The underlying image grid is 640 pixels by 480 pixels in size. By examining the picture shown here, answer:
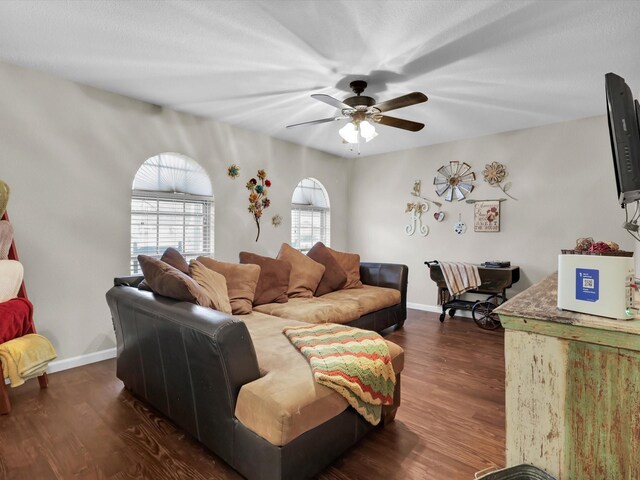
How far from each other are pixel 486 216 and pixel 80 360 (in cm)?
465

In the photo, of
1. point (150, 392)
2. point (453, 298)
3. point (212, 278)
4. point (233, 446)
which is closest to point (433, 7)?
point (212, 278)

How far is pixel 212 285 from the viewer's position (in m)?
2.59

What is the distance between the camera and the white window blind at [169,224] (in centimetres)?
341

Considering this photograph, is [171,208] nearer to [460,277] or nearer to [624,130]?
[460,277]

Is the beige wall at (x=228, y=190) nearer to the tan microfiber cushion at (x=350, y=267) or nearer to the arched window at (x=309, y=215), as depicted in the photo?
the arched window at (x=309, y=215)

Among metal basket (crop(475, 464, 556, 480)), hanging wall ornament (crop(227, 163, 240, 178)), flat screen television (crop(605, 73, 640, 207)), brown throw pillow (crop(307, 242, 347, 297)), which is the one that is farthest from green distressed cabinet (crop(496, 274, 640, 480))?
hanging wall ornament (crop(227, 163, 240, 178))

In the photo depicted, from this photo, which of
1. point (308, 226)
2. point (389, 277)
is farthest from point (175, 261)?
point (308, 226)

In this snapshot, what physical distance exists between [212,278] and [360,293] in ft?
5.53

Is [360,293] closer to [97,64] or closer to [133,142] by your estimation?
[133,142]

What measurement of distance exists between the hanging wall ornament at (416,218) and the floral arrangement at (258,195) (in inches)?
83.2

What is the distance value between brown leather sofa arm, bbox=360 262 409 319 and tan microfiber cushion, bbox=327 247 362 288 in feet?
0.52

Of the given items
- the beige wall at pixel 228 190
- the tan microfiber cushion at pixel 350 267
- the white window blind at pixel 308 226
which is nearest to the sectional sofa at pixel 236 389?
the beige wall at pixel 228 190

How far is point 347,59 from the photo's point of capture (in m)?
2.47

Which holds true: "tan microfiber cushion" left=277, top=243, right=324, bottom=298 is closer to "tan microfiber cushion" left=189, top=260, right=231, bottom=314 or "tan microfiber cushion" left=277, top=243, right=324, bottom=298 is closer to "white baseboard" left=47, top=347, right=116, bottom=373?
"tan microfiber cushion" left=189, top=260, right=231, bottom=314
